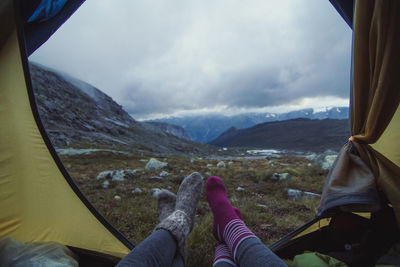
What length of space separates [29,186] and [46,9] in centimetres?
170

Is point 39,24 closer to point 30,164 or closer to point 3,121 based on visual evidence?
point 3,121

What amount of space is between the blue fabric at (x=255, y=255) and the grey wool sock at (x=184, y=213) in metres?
0.49

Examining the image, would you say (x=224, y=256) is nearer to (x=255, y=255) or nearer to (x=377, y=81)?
(x=255, y=255)

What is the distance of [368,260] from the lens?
4.18 ft

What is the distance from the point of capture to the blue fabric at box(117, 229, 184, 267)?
48.3 inches

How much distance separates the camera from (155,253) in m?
1.34

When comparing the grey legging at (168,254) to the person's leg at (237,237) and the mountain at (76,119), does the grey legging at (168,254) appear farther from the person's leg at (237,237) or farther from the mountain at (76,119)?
the mountain at (76,119)

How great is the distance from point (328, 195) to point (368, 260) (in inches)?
19.6

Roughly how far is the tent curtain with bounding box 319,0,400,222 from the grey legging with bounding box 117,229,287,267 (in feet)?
1.68

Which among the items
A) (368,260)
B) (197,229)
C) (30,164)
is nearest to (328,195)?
(368,260)

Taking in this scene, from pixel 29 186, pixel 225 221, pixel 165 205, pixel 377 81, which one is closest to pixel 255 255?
pixel 225 221

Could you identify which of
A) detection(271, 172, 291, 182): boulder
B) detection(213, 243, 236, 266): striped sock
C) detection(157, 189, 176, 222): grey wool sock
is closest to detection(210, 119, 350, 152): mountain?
detection(271, 172, 291, 182): boulder

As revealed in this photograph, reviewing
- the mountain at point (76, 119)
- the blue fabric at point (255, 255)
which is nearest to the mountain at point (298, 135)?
the mountain at point (76, 119)

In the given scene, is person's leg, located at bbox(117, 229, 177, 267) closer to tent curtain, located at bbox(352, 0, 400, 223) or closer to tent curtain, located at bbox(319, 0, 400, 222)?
tent curtain, located at bbox(319, 0, 400, 222)
